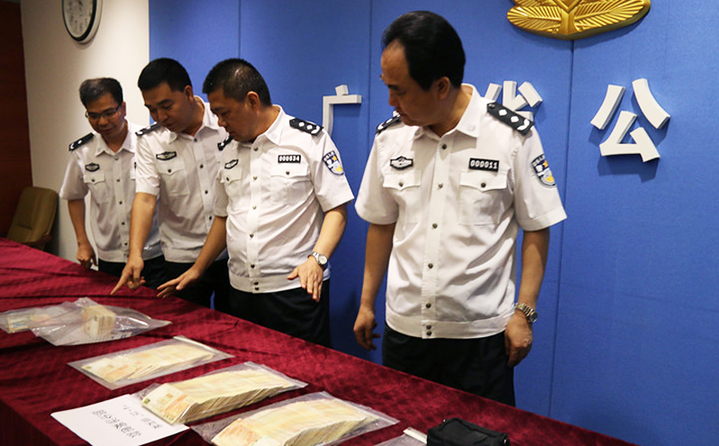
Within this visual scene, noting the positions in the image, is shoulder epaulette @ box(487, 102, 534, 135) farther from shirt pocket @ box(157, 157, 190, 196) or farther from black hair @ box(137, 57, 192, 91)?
shirt pocket @ box(157, 157, 190, 196)

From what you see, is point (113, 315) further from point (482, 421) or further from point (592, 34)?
point (592, 34)

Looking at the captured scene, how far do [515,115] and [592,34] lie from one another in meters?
0.77

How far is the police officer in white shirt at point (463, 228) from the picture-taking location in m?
1.53

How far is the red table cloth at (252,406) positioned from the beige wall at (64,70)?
2.89 m

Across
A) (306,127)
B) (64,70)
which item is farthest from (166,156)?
(64,70)

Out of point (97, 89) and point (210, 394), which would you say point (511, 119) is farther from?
point (97, 89)

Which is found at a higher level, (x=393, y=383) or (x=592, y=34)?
(x=592, y=34)

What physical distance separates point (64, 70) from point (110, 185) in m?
2.85

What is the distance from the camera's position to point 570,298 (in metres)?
2.25

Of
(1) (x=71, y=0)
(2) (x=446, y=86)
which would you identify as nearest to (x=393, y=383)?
(2) (x=446, y=86)

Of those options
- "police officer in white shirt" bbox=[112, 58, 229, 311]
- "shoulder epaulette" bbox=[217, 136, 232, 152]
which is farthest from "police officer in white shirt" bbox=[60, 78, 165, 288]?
"shoulder epaulette" bbox=[217, 136, 232, 152]

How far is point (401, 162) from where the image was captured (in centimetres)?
164

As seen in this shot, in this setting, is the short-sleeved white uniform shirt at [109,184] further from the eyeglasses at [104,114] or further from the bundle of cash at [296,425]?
the bundle of cash at [296,425]

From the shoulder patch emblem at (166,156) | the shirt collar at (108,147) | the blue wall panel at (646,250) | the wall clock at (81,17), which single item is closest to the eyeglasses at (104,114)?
the shirt collar at (108,147)
